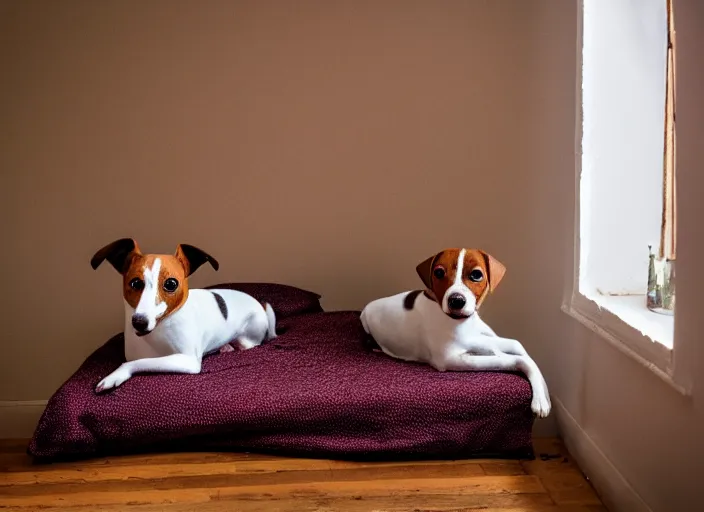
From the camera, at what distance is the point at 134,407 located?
2.21 meters

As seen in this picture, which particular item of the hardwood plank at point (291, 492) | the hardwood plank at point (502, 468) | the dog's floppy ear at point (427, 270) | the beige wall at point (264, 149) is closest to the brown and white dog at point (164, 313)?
the hardwood plank at point (291, 492)

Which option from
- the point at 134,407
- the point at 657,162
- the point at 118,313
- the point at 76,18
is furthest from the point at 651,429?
the point at 76,18

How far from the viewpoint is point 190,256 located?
2.50 meters

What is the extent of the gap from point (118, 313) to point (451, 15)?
6.01 feet

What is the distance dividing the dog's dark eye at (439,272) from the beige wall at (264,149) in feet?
2.31

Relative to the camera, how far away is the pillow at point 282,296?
2912 mm

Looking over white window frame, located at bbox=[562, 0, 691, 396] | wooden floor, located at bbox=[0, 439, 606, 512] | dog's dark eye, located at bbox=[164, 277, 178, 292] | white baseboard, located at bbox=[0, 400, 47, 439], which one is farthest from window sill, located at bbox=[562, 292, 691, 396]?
white baseboard, located at bbox=[0, 400, 47, 439]

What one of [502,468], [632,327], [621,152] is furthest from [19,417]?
[621,152]

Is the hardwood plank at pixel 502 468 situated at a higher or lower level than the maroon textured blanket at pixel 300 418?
lower

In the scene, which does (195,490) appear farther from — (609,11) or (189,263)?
(609,11)

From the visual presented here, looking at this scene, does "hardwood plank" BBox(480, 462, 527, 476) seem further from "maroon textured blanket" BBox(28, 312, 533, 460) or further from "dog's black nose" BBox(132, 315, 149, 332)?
"dog's black nose" BBox(132, 315, 149, 332)

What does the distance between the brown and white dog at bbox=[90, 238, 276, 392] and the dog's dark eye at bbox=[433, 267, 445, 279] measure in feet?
2.44

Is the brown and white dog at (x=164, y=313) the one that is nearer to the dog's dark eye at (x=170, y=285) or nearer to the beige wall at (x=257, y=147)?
the dog's dark eye at (x=170, y=285)

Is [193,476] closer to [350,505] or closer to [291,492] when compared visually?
[291,492]
